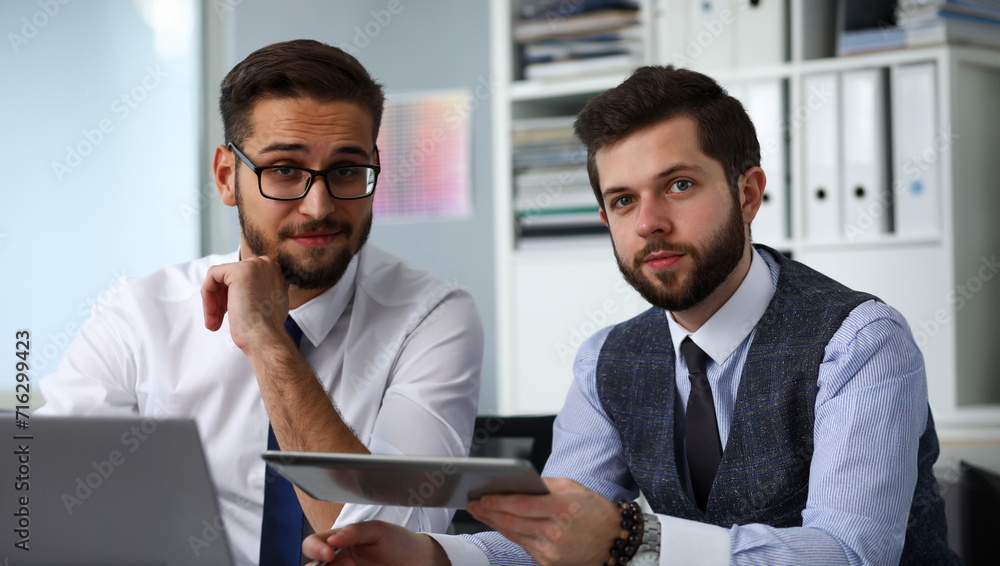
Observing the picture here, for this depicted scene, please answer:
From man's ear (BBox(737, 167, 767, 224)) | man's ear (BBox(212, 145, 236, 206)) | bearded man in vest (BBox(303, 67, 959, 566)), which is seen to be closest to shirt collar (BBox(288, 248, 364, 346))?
man's ear (BBox(212, 145, 236, 206))

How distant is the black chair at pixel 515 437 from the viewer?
1644 millimetres

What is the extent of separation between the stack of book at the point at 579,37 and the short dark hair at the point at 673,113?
1088 mm

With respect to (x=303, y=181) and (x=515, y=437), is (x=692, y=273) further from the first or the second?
(x=303, y=181)

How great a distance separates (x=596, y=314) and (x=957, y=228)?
928 millimetres

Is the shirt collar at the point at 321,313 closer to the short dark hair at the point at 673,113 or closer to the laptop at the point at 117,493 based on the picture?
the short dark hair at the point at 673,113

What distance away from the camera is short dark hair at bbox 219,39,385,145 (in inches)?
59.7

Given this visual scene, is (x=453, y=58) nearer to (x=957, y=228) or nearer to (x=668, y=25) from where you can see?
(x=668, y=25)

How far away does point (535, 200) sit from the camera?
2598 mm

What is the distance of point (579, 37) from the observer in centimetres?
255

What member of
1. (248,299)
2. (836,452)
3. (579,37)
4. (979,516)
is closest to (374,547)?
(248,299)

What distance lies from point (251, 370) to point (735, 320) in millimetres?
784

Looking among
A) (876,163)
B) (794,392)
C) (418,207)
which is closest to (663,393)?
(794,392)

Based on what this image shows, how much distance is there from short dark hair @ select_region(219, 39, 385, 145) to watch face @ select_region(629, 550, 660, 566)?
0.88 m

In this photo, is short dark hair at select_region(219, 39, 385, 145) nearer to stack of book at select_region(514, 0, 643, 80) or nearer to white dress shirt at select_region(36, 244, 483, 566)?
white dress shirt at select_region(36, 244, 483, 566)
